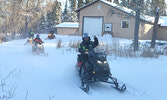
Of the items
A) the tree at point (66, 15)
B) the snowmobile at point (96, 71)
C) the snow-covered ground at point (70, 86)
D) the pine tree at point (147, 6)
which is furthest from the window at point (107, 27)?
the tree at point (66, 15)

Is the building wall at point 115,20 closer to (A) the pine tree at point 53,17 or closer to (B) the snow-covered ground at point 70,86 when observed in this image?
(B) the snow-covered ground at point 70,86

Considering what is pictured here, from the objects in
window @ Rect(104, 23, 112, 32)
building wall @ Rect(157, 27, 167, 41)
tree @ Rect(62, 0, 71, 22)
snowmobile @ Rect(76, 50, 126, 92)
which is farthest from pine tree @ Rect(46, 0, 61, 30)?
snowmobile @ Rect(76, 50, 126, 92)

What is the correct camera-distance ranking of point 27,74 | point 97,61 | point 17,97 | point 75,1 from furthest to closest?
point 75,1 → point 27,74 → point 97,61 → point 17,97

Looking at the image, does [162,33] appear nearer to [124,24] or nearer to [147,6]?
[124,24]

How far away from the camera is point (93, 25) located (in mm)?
24906

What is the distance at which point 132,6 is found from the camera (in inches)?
511

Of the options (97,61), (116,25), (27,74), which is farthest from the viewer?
(116,25)

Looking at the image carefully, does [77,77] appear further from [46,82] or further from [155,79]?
[155,79]

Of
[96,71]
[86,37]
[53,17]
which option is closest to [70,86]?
[96,71]

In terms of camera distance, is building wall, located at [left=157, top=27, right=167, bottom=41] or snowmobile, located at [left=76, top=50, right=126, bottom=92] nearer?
snowmobile, located at [left=76, top=50, right=126, bottom=92]

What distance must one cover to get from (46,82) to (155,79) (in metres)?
3.67

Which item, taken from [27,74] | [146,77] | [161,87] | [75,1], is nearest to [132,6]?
[146,77]

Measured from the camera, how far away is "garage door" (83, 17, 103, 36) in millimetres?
24734

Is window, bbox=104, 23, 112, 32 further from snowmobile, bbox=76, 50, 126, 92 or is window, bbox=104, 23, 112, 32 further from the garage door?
snowmobile, bbox=76, 50, 126, 92
